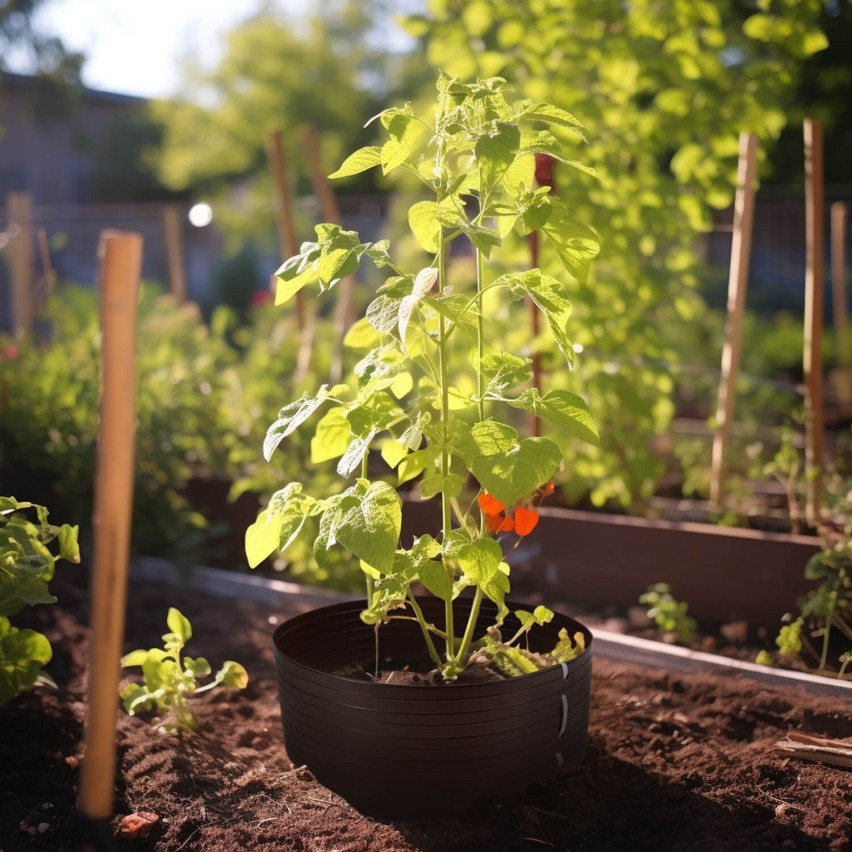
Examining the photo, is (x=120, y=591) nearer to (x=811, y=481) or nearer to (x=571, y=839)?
(x=571, y=839)

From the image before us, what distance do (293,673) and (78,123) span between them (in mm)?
21538

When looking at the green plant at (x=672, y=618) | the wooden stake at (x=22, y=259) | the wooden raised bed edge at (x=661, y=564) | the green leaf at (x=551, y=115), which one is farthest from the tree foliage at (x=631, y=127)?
the wooden stake at (x=22, y=259)

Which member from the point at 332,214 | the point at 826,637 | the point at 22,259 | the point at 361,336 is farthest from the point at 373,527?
the point at 22,259

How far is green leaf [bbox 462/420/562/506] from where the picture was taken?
5.10ft

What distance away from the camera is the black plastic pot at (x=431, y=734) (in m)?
1.73

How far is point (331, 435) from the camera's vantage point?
1.92 m

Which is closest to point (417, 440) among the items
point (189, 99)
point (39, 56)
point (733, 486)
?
point (733, 486)

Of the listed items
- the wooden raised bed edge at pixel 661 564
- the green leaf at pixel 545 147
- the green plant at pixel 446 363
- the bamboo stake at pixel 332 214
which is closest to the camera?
the green plant at pixel 446 363

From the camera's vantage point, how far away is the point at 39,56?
56.9ft

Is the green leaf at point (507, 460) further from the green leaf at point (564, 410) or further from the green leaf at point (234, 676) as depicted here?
the green leaf at point (234, 676)

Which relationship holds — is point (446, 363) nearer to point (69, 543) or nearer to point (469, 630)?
point (469, 630)

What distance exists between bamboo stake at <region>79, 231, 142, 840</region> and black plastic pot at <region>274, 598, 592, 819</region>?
22.8 inches

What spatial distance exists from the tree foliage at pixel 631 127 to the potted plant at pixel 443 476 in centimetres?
167

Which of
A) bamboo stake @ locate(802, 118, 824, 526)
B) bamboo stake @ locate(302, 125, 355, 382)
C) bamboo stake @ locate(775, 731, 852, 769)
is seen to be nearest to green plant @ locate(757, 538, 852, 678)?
bamboo stake @ locate(775, 731, 852, 769)
